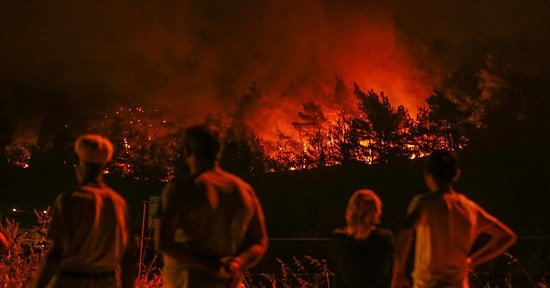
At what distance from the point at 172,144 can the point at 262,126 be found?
7.51 meters

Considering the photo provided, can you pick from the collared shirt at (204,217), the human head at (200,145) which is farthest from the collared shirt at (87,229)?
the human head at (200,145)

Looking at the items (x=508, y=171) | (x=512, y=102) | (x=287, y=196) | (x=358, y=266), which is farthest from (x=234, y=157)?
(x=358, y=266)

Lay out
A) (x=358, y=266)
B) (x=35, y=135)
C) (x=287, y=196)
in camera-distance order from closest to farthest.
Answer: (x=358, y=266) < (x=287, y=196) < (x=35, y=135)

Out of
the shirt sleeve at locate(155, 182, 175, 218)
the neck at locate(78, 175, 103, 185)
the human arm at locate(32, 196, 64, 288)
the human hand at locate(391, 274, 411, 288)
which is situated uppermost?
the neck at locate(78, 175, 103, 185)

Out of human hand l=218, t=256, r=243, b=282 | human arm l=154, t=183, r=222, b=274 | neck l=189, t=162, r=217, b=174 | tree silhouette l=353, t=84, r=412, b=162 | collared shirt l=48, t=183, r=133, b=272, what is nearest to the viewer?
human arm l=154, t=183, r=222, b=274

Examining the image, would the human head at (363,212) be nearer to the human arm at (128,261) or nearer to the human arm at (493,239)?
the human arm at (493,239)

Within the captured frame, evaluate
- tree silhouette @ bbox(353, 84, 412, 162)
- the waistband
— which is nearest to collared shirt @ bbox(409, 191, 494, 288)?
the waistband

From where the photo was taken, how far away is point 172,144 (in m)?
42.1

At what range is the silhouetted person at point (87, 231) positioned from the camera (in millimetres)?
3445

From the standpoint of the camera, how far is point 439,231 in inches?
148

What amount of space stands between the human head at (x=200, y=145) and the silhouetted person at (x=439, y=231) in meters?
1.26

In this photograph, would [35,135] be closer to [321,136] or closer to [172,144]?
[172,144]

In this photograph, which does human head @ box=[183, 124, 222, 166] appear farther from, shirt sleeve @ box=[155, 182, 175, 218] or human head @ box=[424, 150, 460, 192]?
human head @ box=[424, 150, 460, 192]

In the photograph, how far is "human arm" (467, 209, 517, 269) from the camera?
3996mm
